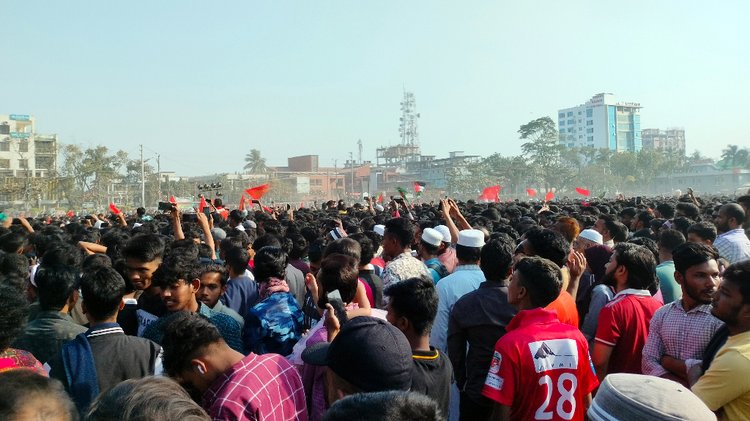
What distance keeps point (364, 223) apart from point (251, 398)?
8271 mm

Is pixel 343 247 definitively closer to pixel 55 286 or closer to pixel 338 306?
pixel 338 306

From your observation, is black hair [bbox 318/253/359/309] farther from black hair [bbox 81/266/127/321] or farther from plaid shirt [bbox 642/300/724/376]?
plaid shirt [bbox 642/300/724/376]

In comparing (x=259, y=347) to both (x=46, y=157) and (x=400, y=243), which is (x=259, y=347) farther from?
(x=46, y=157)

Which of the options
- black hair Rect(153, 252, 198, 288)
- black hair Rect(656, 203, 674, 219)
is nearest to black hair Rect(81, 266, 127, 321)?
black hair Rect(153, 252, 198, 288)

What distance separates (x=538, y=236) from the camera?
4.64m

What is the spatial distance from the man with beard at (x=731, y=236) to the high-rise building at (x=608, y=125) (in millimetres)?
125060

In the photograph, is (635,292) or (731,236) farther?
(731,236)

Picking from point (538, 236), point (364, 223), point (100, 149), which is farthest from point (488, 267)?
point (100, 149)

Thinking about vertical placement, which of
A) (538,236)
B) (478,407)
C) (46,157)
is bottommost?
(478,407)

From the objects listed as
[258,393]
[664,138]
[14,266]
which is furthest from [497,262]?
[664,138]

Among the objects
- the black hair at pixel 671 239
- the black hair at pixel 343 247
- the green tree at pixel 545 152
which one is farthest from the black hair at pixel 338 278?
the green tree at pixel 545 152

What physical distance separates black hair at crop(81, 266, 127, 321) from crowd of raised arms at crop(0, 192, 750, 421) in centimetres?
1

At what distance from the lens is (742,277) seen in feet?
9.28

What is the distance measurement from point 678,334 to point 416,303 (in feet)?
5.12
